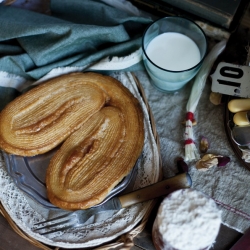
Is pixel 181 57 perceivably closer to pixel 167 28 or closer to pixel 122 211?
pixel 167 28

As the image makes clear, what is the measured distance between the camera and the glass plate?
2.06 feet

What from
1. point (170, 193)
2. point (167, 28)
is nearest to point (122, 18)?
point (167, 28)

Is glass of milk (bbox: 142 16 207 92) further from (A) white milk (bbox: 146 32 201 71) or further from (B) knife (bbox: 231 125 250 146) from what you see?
(B) knife (bbox: 231 125 250 146)

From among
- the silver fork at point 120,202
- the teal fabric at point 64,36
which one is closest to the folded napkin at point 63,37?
the teal fabric at point 64,36

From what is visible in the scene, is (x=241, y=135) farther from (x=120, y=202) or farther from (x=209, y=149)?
(x=120, y=202)

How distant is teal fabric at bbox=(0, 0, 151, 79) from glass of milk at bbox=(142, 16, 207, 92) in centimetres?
3

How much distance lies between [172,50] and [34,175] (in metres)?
0.31

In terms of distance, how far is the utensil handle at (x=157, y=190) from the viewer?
0.60 m

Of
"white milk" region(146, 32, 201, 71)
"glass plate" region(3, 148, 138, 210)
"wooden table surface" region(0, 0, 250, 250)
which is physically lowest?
"wooden table surface" region(0, 0, 250, 250)

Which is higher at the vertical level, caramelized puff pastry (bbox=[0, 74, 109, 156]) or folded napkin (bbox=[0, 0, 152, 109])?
folded napkin (bbox=[0, 0, 152, 109])

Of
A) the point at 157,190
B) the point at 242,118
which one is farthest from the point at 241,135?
the point at 157,190

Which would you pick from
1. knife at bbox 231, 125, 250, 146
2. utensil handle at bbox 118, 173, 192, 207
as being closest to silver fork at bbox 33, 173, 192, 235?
utensil handle at bbox 118, 173, 192, 207

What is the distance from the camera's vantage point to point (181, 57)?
72 centimetres

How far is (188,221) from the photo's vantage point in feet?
1.79
